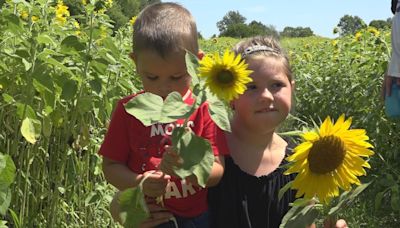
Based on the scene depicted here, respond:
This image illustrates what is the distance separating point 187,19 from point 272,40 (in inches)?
9.2

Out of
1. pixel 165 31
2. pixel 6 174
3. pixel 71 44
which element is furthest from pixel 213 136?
pixel 71 44

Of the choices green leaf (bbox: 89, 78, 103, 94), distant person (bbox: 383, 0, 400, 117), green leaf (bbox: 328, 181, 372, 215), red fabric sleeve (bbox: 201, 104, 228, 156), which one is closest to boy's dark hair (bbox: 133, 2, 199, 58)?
red fabric sleeve (bbox: 201, 104, 228, 156)

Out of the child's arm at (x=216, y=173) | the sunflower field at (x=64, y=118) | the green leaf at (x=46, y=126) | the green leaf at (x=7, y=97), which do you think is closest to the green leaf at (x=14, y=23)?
the sunflower field at (x=64, y=118)

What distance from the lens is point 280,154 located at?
1.31 meters

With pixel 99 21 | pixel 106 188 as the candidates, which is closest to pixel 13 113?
pixel 99 21

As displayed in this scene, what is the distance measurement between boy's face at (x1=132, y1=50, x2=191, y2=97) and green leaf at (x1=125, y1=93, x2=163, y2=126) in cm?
31

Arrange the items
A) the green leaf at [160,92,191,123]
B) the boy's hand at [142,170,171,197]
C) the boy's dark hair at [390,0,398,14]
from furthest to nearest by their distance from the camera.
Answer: the boy's dark hair at [390,0,398,14] < the boy's hand at [142,170,171,197] < the green leaf at [160,92,191,123]

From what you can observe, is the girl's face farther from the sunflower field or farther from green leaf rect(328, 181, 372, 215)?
green leaf rect(328, 181, 372, 215)

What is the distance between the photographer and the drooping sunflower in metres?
0.79

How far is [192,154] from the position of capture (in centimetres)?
74

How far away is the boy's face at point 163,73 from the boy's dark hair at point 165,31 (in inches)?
0.4

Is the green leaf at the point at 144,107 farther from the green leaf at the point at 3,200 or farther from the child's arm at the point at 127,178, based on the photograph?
the green leaf at the point at 3,200

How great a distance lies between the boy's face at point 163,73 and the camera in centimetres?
107

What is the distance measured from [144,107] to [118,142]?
48 centimetres
